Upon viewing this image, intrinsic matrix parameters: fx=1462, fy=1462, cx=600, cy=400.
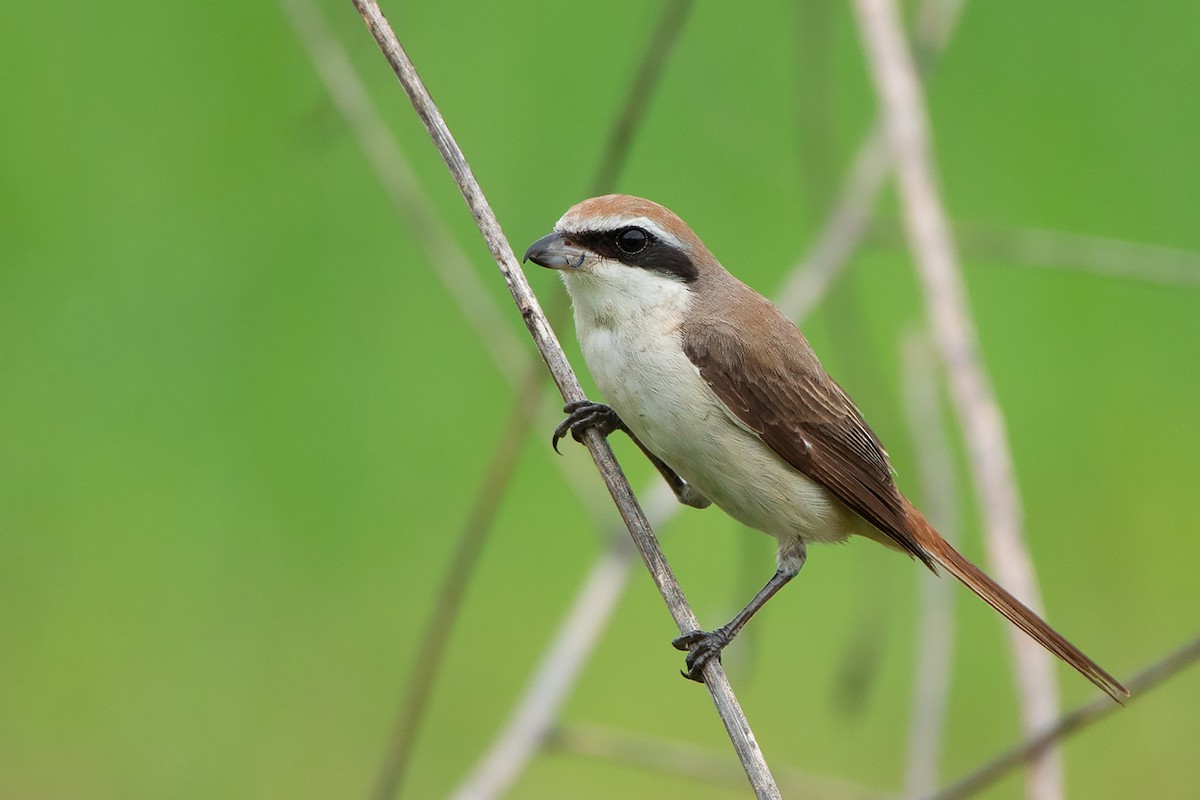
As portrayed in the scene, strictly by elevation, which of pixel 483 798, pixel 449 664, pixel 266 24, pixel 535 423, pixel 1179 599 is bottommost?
pixel 1179 599

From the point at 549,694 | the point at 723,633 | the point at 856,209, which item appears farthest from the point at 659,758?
the point at 856,209

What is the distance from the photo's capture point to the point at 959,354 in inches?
139

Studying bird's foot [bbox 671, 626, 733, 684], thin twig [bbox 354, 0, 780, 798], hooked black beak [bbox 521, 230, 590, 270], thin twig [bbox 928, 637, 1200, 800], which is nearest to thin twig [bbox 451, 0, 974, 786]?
bird's foot [bbox 671, 626, 733, 684]

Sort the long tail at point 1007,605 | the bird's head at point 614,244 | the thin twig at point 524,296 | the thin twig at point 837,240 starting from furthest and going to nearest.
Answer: the thin twig at point 837,240
the bird's head at point 614,244
the long tail at point 1007,605
the thin twig at point 524,296

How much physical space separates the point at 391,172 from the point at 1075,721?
7.04 feet

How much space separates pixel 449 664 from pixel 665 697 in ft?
2.90

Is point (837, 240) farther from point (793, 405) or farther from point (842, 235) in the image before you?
point (793, 405)

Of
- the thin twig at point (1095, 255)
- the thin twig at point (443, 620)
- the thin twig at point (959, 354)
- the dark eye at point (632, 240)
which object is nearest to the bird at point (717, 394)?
the dark eye at point (632, 240)

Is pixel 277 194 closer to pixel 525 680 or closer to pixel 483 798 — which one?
pixel 525 680

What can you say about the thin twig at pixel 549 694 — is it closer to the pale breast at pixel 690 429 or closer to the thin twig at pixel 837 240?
the thin twig at pixel 837 240

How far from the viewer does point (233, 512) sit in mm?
6141

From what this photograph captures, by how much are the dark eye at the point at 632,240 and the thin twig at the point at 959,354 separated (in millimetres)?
681

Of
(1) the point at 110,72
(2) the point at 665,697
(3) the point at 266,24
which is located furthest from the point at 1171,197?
(1) the point at 110,72

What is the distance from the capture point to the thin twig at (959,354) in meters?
3.35
